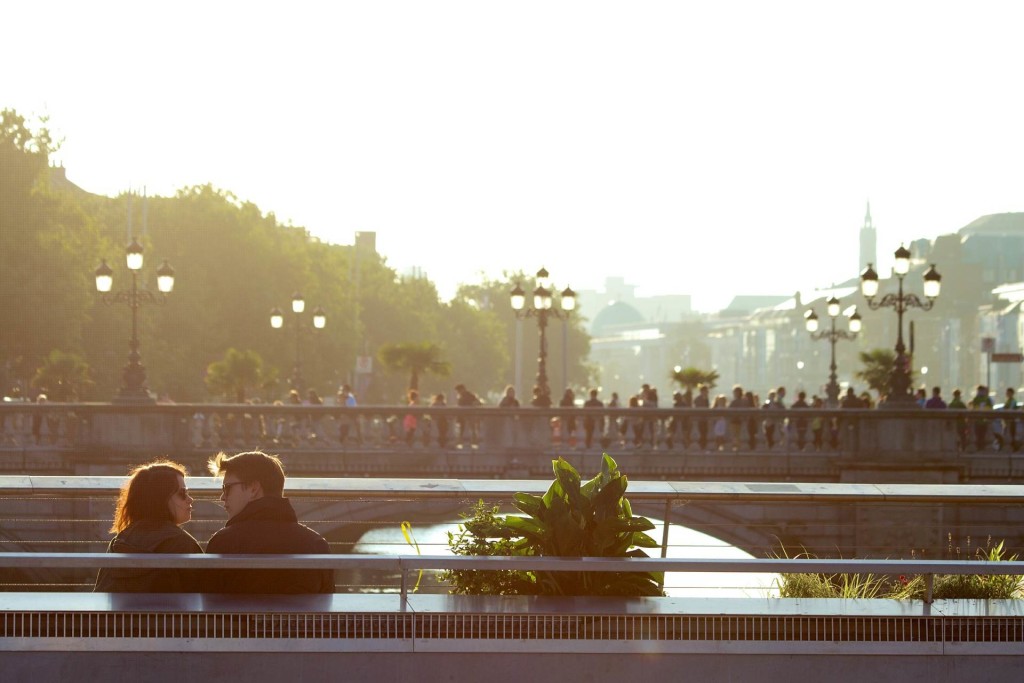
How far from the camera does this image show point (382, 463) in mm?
26953

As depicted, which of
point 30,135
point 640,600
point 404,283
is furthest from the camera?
point 404,283

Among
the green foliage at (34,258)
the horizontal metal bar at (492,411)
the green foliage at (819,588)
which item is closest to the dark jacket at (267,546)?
the green foliage at (819,588)

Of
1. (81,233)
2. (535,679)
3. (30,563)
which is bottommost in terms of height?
(535,679)

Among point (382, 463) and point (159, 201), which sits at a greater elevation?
point (159, 201)

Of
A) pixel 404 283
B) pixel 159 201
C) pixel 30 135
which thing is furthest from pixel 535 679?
pixel 404 283

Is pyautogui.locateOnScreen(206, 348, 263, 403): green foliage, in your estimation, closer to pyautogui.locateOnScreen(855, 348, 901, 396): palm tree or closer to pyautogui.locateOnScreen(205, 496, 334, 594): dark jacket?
pyautogui.locateOnScreen(855, 348, 901, 396): palm tree

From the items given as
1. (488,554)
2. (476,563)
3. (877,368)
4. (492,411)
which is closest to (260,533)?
(488,554)

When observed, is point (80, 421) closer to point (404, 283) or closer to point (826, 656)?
point (826, 656)

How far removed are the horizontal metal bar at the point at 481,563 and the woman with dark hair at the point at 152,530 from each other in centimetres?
33

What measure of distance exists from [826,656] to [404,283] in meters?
90.5

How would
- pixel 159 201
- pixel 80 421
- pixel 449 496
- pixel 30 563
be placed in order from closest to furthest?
pixel 30 563, pixel 449 496, pixel 80 421, pixel 159 201

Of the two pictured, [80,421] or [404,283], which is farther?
[404,283]

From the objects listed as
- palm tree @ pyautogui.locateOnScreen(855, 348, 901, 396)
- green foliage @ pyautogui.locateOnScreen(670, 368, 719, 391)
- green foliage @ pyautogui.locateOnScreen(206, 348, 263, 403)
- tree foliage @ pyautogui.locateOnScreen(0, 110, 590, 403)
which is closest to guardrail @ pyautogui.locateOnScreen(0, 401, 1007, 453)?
green foliage @ pyautogui.locateOnScreen(670, 368, 719, 391)

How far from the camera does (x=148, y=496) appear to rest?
730 centimetres
